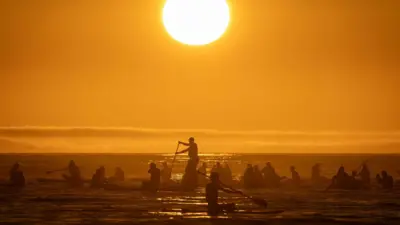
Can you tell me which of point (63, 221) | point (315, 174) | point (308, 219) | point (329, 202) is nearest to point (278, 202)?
point (329, 202)

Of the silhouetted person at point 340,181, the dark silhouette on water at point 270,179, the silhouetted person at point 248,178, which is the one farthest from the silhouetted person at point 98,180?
the silhouetted person at point 340,181

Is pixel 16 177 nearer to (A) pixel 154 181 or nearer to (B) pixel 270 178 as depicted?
(A) pixel 154 181

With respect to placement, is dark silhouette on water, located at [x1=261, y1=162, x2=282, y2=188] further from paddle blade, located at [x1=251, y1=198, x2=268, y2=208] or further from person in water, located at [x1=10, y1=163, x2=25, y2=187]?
person in water, located at [x1=10, y1=163, x2=25, y2=187]

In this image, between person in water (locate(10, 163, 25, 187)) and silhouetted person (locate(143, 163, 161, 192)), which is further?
person in water (locate(10, 163, 25, 187))

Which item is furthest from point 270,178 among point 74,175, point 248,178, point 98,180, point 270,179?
point 74,175

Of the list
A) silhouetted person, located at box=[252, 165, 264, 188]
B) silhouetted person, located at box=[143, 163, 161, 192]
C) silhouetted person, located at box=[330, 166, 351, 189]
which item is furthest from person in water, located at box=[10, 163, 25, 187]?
silhouetted person, located at box=[330, 166, 351, 189]

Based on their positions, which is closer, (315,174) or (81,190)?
(81,190)

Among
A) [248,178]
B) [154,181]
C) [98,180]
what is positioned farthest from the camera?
[248,178]

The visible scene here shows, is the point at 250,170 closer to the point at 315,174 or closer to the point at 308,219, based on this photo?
the point at 315,174

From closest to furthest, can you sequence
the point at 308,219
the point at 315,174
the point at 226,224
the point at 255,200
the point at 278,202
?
the point at 226,224 → the point at 308,219 → the point at 255,200 → the point at 278,202 → the point at 315,174

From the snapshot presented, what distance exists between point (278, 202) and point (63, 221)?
12.3m

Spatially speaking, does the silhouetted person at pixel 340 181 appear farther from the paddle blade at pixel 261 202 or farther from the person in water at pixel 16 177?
the person in water at pixel 16 177

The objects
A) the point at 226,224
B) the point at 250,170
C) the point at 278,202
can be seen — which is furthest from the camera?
the point at 250,170

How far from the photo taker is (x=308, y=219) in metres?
30.9
